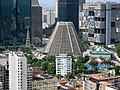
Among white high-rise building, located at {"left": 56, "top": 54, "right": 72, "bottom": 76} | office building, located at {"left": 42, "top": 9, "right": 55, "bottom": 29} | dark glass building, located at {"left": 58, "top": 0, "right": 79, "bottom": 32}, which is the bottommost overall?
white high-rise building, located at {"left": 56, "top": 54, "right": 72, "bottom": 76}

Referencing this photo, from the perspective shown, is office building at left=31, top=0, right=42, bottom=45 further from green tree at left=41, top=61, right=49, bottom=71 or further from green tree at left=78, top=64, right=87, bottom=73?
green tree at left=78, top=64, right=87, bottom=73

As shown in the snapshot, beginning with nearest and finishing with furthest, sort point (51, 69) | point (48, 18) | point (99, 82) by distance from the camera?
point (99, 82)
point (51, 69)
point (48, 18)

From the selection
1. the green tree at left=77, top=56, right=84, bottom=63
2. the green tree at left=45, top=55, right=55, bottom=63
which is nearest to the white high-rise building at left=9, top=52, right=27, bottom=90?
the green tree at left=45, top=55, right=55, bottom=63

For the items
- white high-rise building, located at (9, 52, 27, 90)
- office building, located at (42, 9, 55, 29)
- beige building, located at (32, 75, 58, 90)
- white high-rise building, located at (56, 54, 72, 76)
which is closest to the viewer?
white high-rise building, located at (9, 52, 27, 90)

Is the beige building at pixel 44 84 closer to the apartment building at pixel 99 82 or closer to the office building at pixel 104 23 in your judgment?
the apartment building at pixel 99 82

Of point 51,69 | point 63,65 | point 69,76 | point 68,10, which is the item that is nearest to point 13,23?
point 68,10

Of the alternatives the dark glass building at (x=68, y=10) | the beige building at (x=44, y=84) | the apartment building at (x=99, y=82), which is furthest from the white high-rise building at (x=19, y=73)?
the dark glass building at (x=68, y=10)

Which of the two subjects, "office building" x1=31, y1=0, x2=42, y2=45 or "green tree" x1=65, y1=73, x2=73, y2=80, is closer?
"green tree" x1=65, y1=73, x2=73, y2=80

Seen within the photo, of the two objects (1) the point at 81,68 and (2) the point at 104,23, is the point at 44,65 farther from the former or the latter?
(2) the point at 104,23
